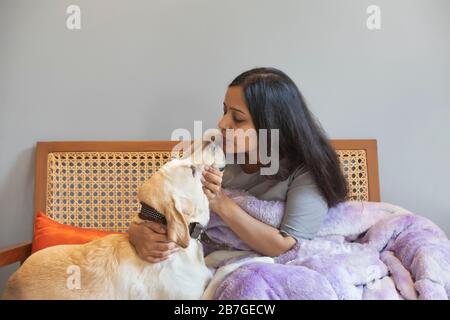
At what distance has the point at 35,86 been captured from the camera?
171cm

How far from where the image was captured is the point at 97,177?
1660 mm

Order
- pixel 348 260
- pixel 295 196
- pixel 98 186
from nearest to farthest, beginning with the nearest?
pixel 348 260 < pixel 295 196 < pixel 98 186

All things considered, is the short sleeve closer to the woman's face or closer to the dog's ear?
the woman's face

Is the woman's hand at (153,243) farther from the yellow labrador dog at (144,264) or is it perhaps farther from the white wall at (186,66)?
the white wall at (186,66)

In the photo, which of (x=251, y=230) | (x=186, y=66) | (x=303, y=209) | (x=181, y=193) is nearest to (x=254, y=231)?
(x=251, y=230)

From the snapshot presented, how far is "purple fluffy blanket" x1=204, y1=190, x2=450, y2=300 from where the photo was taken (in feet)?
3.29

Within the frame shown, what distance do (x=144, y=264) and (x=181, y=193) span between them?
7.9 inches

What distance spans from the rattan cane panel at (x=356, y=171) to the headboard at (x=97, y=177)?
0.06 ft

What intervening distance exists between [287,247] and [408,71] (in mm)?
1006

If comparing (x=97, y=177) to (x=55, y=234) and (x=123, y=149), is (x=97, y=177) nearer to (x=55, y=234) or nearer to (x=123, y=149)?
(x=123, y=149)

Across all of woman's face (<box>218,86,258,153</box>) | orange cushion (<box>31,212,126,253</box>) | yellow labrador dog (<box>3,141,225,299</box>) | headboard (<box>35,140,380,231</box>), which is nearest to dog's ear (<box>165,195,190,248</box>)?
yellow labrador dog (<box>3,141,225,299</box>)

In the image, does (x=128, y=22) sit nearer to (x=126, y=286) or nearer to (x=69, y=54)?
(x=69, y=54)

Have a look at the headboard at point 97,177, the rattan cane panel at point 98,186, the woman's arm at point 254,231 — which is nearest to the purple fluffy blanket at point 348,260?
the woman's arm at point 254,231
